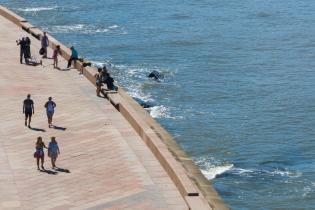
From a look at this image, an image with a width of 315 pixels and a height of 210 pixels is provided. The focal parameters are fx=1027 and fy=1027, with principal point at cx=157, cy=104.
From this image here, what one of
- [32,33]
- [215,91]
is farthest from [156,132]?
[32,33]

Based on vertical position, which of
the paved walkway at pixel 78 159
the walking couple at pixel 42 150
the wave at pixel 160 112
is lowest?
the wave at pixel 160 112

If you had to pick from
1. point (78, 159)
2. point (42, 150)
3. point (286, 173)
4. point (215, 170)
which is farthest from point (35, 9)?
point (42, 150)

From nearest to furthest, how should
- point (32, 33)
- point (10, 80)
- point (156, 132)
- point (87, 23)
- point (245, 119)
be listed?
point (156, 132), point (10, 80), point (245, 119), point (32, 33), point (87, 23)

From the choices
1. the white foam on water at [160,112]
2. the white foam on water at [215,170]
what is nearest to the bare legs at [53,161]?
the white foam on water at [215,170]

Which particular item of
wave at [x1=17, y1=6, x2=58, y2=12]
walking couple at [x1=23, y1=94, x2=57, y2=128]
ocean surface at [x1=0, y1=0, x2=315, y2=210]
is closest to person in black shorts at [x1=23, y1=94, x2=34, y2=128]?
walking couple at [x1=23, y1=94, x2=57, y2=128]

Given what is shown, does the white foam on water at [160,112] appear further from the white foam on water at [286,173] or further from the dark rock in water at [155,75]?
the white foam on water at [286,173]

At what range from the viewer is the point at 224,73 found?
58562mm

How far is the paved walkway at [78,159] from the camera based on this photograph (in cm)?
2916

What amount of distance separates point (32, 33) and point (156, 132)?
882 inches

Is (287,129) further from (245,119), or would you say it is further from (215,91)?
(215,91)

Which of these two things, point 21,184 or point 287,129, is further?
point 287,129

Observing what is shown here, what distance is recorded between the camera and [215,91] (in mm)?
54062

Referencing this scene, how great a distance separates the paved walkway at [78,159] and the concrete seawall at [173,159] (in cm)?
27

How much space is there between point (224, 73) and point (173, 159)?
27.5 metres
